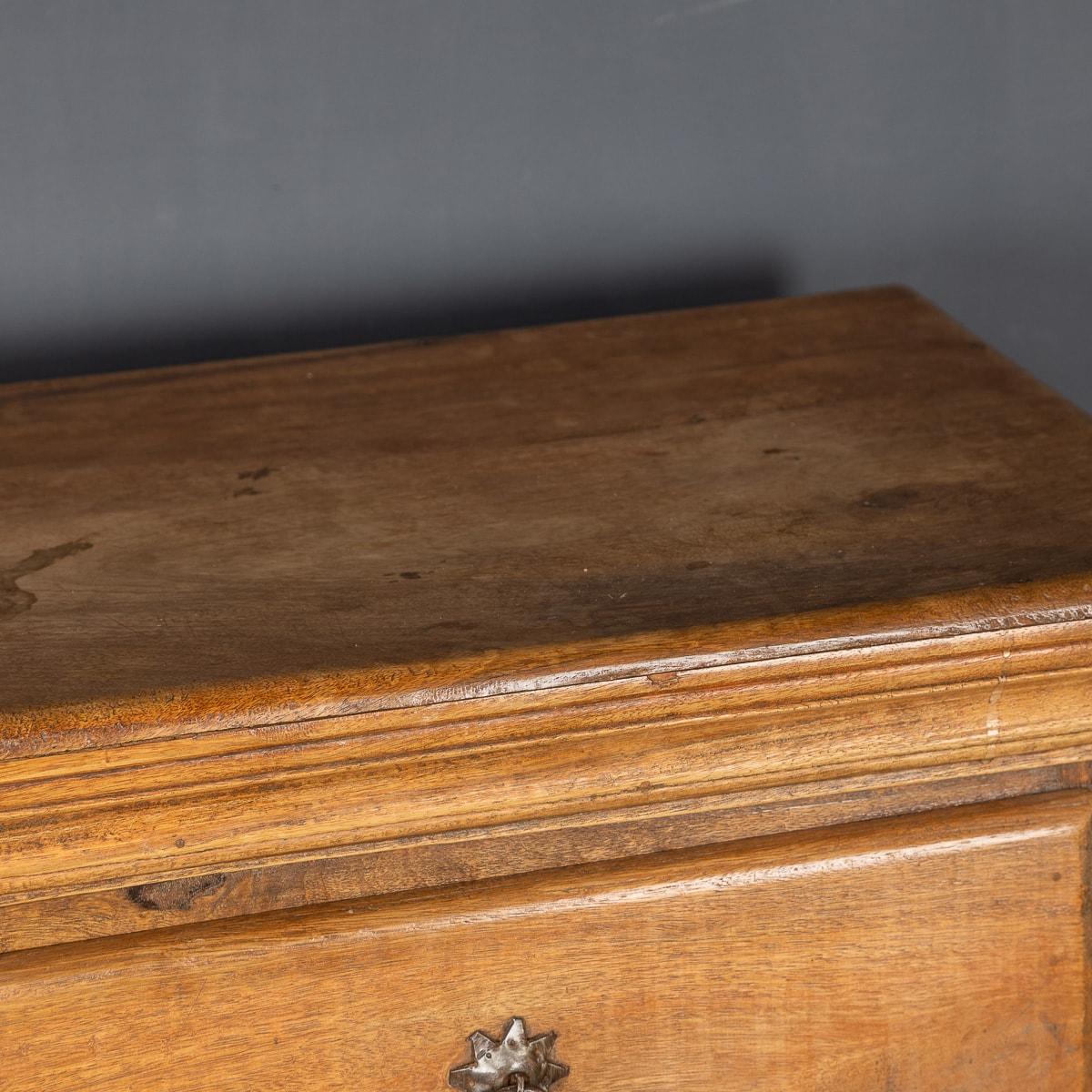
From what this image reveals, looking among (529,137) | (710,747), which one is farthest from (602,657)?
(529,137)

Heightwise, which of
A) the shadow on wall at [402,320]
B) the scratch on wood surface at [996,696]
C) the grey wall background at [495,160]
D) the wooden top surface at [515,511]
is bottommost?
the scratch on wood surface at [996,696]

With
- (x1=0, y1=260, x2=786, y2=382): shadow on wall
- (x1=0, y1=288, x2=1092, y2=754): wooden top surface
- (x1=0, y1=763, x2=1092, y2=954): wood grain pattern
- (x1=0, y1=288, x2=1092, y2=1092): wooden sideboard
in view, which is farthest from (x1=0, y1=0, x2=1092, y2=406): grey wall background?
(x1=0, y1=763, x2=1092, y2=954): wood grain pattern

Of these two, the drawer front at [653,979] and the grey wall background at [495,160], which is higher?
the grey wall background at [495,160]

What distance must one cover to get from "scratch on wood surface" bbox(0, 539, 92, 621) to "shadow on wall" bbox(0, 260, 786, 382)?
36 centimetres

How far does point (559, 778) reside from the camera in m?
0.53

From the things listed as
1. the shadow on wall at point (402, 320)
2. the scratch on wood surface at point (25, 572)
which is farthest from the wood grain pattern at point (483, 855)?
the shadow on wall at point (402, 320)

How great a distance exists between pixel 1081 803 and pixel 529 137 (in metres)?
0.60

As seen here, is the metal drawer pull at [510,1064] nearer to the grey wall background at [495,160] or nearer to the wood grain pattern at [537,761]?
the wood grain pattern at [537,761]

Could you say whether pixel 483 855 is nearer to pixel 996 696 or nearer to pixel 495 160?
pixel 996 696

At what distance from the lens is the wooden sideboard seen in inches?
20.1

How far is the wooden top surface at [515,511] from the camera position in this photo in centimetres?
52

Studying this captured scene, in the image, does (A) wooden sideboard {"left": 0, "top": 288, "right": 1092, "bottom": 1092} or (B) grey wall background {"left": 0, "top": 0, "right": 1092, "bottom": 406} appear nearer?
(A) wooden sideboard {"left": 0, "top": 288, "right": 1092, "bottom": 1092}

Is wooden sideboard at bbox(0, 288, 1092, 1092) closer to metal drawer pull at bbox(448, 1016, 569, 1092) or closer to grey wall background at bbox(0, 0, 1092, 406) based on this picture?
metal drawer pull at bbox(448, 1016, 569, 1092)

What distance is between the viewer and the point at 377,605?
57 cm
